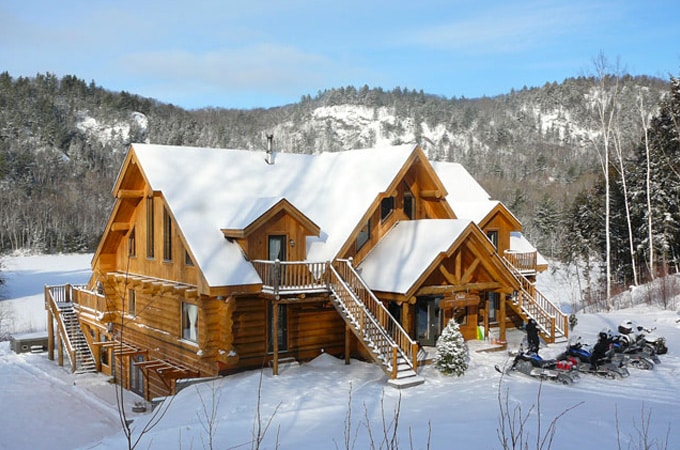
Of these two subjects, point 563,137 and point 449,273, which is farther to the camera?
point 563,137

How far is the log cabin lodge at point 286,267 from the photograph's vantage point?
17406 millimetres

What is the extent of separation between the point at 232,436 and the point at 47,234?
334 feet

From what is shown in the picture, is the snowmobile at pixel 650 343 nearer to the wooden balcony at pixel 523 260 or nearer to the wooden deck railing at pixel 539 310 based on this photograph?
the wooden deck railing at pixel 539 310

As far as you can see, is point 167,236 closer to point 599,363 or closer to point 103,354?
point 103,354

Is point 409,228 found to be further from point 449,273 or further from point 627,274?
point 627,274

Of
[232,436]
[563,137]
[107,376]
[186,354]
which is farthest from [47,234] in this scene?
[563,137]

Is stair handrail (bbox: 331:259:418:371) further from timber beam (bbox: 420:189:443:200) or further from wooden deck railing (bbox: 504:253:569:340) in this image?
wooden deck railing (bbox: 504:253:569:340)

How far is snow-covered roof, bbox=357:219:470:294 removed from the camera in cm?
1820

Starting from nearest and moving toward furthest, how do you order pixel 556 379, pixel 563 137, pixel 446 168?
1. pixel 556 379
2. pixel 446 168
3. pixel 563 137

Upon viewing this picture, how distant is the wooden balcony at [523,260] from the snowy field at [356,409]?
3.06 m

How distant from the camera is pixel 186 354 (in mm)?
18984

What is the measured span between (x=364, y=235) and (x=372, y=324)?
460 cm

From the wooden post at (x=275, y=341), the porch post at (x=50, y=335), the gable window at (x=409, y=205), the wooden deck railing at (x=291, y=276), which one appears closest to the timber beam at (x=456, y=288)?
the wooden deck railing at (x=291, y=276)

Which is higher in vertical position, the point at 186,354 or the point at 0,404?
the point at 186,354
